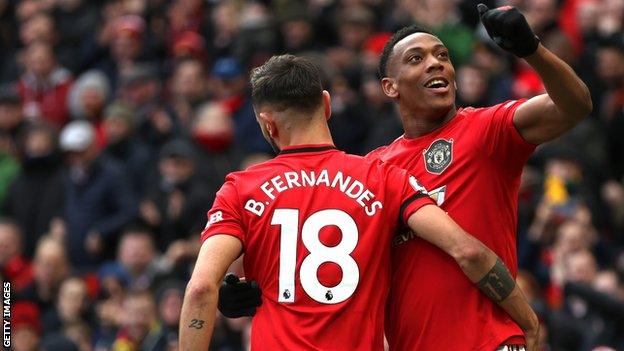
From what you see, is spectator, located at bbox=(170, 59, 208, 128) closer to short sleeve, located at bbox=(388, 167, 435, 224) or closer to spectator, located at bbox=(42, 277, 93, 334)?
spectator, located at bbox=(42, 277, 93, 334)

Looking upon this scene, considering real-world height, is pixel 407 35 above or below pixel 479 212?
above

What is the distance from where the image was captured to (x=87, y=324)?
12797 mm

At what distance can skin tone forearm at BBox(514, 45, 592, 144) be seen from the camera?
5930mm

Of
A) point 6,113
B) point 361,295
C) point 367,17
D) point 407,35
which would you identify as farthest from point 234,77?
point 361,295

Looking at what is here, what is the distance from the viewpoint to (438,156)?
6500 millimetres

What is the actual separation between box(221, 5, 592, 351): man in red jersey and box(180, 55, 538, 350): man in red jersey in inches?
7.7

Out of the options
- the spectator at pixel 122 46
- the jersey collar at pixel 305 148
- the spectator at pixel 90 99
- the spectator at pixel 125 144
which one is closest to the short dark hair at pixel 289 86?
the jersey collar at pixel 305 148

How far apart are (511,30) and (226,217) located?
4.47 feet

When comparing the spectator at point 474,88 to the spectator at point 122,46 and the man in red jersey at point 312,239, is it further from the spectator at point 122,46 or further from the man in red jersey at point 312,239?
the man in red jersey at point 312,239

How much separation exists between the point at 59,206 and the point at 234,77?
2221 mm

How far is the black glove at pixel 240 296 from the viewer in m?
5.92

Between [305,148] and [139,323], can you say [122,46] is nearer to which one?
[139,323]

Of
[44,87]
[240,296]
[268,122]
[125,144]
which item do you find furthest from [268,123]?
[44,87]

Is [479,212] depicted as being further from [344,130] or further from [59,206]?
[59,206]
